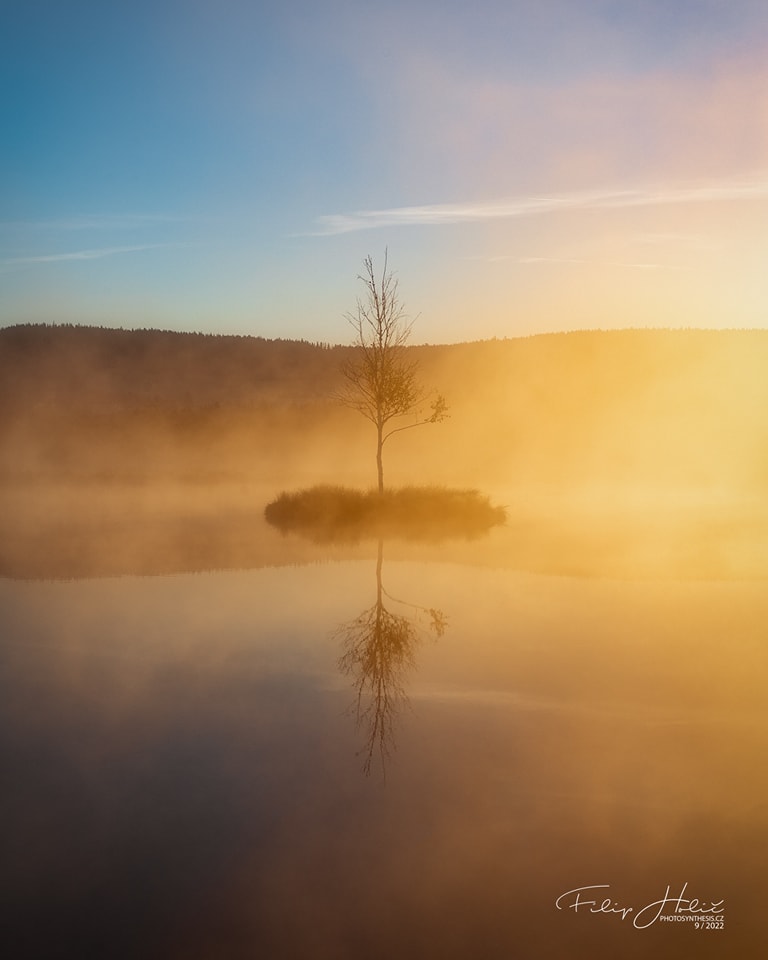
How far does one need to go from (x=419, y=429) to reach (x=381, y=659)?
229 feet

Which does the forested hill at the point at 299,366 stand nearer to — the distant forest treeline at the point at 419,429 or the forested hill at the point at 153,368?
the forested hill at the point at 153,368

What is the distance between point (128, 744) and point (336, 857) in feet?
10.9

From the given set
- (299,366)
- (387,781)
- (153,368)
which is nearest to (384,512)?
(387,781)

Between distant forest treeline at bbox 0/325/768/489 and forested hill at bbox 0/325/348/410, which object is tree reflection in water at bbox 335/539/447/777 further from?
forested hill at bbox 0/325/348/410

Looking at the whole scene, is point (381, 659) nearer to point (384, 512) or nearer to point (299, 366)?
point (384, 512)

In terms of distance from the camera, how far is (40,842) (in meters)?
7.40

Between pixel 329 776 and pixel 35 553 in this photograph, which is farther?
pixel 35 553

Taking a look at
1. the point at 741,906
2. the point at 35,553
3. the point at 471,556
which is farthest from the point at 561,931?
the point at 35,553

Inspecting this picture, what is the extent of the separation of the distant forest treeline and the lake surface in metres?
32.4

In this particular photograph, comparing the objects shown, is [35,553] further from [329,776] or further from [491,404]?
[491,404]

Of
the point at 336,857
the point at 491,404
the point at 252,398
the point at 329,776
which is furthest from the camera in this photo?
the point at 252,398

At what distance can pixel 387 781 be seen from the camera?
27.7ft

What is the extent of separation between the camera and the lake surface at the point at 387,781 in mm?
6289

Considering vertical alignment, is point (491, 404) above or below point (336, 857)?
above
